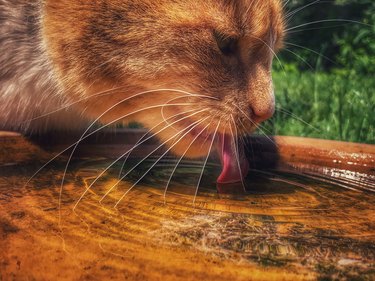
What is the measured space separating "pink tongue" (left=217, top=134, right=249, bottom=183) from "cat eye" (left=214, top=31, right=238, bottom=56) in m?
0.31

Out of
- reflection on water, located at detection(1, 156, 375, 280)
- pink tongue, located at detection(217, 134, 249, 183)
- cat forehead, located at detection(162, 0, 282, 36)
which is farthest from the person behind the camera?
pink tongue, located at detection(217, 134, 249, 183)

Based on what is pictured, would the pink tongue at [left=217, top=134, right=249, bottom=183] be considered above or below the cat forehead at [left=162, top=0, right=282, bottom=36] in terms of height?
below

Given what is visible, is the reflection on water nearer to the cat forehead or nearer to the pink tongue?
the pink tongue

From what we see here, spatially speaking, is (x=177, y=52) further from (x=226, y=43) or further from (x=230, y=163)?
(x=230, y=163)

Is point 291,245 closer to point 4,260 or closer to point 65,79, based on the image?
point 4,260

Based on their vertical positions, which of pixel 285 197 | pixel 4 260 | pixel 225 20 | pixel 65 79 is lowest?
pixel 4 260

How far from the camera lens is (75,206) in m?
1.51

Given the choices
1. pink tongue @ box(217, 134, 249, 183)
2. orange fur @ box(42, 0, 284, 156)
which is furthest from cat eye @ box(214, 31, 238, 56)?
pink tongue @ box(217, 134, 249, 183)

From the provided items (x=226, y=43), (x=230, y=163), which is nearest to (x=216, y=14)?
(x=226, y=43)

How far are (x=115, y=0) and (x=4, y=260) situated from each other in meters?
1.10

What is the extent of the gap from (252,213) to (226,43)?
632 millimetres

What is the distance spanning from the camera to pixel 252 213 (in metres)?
1.54

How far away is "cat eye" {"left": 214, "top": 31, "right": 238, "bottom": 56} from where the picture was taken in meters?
1.81

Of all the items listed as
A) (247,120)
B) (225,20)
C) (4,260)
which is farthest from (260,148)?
(4,260)
